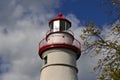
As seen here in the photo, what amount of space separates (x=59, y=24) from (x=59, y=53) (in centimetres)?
264

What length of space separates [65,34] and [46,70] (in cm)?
295

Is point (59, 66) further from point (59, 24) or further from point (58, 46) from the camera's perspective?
point (59, 24)

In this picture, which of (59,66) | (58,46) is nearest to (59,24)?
(58,46)

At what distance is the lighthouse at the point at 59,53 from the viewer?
68.8 feet

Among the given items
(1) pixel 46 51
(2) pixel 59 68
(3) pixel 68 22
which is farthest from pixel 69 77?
(3) pixel 68 22

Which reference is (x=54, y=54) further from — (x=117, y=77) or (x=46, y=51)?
(x=117, y=77)

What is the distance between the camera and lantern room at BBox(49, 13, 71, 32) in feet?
76.0

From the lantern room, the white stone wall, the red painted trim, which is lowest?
the white stone wall

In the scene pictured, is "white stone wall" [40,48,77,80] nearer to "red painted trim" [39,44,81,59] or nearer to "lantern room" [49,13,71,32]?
"red painted trim" [39,44,81,59]

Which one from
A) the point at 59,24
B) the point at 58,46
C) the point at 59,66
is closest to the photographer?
the point at 59,66

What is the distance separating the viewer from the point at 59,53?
21.5 metres

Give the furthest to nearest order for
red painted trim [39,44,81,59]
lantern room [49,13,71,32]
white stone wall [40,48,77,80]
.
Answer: lantern room [49,13,71,32] → red painted trim [39,44,81,59] → white stone wall [40,48,77,80]

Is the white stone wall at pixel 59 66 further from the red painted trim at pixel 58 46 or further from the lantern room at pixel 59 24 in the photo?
the lantern room at pixel 59 24

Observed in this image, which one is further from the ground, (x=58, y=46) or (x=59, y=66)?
(x=58, y=46)
